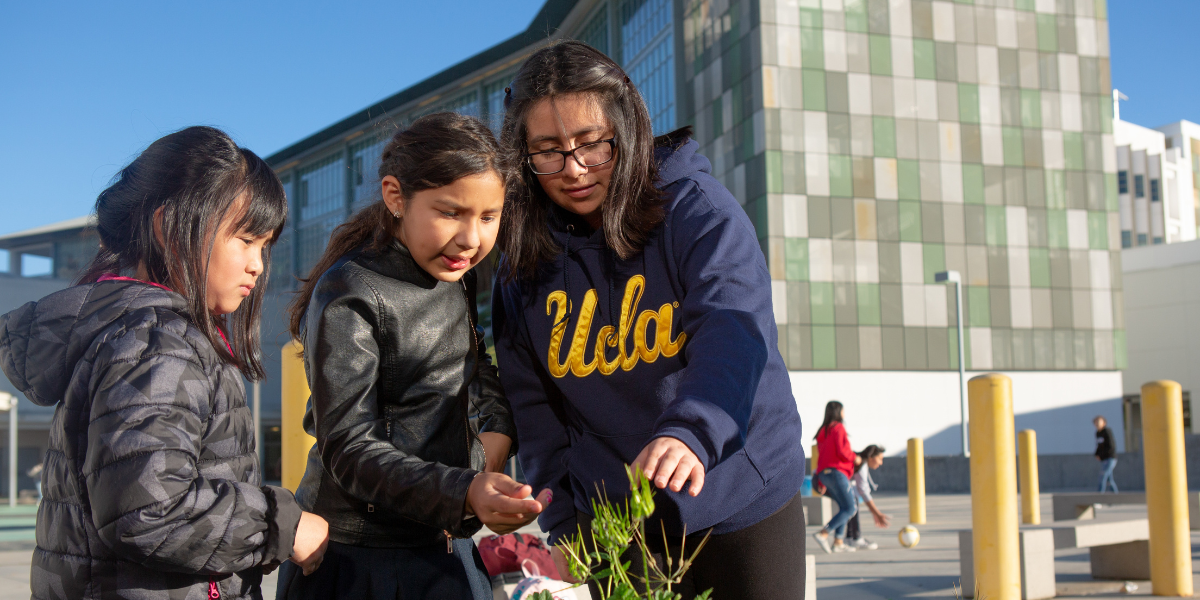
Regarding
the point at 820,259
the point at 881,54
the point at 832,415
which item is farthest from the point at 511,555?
the point at 881,54

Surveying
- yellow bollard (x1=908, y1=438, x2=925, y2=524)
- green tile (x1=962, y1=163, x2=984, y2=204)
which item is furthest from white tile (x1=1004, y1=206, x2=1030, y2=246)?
yellow bollard (x1=908, y1=438, x2=925, y2=524)

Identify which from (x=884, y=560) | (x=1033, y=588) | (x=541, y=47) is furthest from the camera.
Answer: (x=884, y=560)

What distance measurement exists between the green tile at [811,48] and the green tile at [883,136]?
286cm

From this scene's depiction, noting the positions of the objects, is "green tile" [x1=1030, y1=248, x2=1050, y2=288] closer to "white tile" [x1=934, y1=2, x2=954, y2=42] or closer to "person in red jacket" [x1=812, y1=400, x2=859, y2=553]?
"white tile" [x1=934, y1=2, x2=954, y2=42]

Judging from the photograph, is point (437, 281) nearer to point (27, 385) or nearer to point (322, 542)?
point (322, 542)

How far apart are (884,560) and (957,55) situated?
98.6 feet

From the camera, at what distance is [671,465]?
4.47 feet

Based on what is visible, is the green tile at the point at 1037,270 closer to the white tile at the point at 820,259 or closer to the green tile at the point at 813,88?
the white tile at the point at 820,259

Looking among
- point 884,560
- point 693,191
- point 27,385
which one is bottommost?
point 884,560

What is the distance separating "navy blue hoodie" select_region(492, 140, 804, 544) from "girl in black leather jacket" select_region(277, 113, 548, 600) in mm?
313

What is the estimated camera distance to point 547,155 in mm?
2133

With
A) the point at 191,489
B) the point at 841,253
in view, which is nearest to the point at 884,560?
the point at 191,489

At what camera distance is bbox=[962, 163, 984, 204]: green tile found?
34844 millimetres

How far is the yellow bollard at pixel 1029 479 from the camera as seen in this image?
41.0 ft
